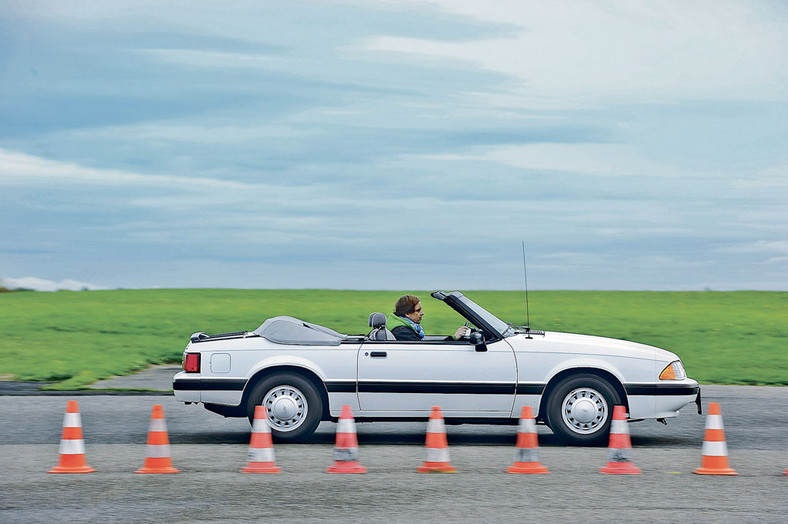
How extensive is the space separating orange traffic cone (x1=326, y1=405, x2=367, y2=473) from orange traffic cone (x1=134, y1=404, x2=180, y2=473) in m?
1.35

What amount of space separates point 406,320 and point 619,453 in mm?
3232

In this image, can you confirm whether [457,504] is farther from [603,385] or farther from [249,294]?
[249,294]

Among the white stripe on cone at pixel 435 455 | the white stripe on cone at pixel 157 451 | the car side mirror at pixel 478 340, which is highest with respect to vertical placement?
the car side mirror at pixel 478 340

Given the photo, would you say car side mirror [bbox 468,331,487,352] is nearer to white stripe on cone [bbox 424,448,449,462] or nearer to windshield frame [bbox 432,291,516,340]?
windshield frame [bbox 432,291,516,340]

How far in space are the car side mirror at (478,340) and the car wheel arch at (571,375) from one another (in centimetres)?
75

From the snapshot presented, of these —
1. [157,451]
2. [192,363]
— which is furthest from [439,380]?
[157,451]

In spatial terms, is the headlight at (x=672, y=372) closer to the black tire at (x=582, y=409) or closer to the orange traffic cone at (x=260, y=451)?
the black tire at (x=582, y=409)

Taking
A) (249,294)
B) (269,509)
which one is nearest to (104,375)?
→ (269,509)

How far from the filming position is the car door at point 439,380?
10906 millimetres

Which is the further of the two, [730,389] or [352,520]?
[730,389]

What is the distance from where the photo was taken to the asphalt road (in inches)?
293

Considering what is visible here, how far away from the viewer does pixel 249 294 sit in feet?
173

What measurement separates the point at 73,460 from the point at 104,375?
11.5 metres

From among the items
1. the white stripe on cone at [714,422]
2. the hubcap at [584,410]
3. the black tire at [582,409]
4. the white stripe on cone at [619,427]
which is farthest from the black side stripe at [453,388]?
the white stripe on cone at [714,422]
